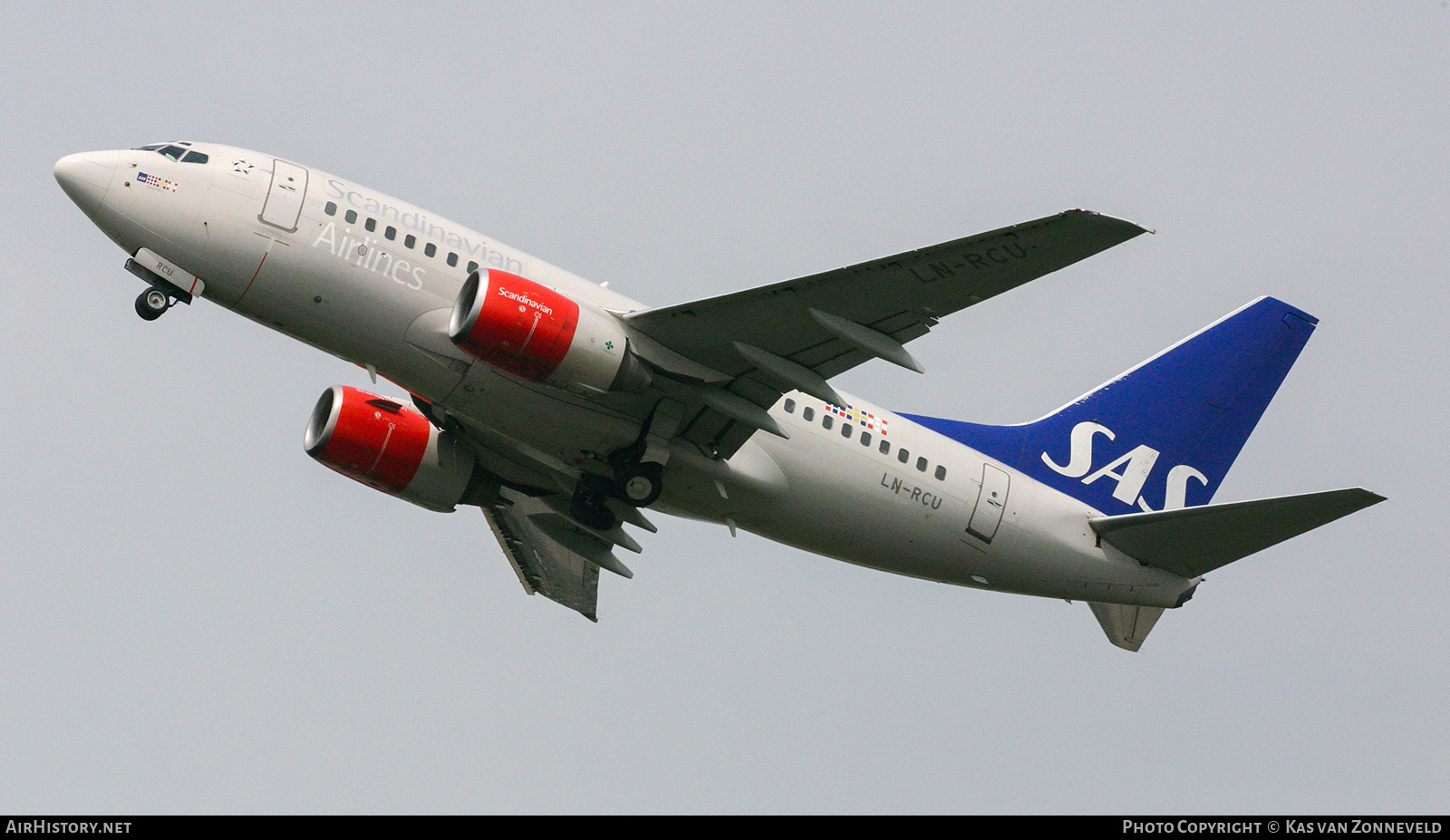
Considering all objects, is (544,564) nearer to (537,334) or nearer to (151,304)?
(537,334)

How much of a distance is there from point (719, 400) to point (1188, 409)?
12.7 meters

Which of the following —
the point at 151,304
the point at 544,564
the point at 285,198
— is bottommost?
the point at 544,564

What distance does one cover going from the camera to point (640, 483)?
95.0 ft

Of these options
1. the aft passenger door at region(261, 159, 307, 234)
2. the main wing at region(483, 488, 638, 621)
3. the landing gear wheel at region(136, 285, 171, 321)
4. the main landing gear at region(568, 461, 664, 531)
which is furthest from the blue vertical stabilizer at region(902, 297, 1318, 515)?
the landing gear wheel at region(136, 285, 171, 321)

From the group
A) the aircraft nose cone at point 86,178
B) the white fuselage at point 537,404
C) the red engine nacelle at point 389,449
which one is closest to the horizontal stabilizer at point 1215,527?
the white fuselage at point 537,404

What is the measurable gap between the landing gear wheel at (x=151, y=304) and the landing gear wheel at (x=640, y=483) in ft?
29.9

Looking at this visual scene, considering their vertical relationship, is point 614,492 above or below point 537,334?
below

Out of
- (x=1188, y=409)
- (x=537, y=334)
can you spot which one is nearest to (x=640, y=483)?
(x=537, y=334)

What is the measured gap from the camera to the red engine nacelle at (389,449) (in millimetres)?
31688

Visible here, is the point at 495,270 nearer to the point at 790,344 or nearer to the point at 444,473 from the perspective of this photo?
the point at 790,344

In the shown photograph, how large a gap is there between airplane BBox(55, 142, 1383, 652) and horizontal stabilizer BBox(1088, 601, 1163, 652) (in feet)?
0.15

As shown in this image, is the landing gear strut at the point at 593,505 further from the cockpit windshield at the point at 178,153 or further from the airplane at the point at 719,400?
the cockpit windshield at the point at 178,153

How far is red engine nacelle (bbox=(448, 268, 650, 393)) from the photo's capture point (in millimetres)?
25891

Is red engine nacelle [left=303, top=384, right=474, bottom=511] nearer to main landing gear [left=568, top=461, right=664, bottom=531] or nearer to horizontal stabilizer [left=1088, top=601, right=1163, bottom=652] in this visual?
main landing gear [left=568, top=461, right=664, bottom=531]
